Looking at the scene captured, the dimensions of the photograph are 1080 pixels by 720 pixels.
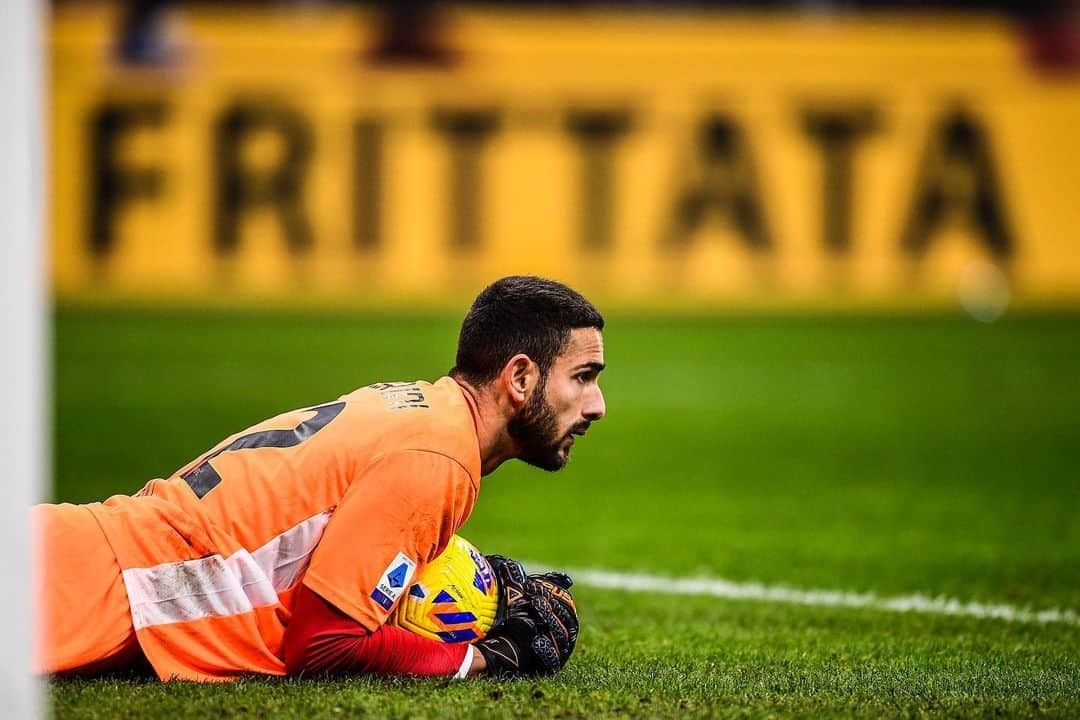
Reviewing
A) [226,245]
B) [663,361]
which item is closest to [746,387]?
[663,361]

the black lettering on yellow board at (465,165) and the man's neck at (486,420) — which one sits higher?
the man's neck at (486,420)

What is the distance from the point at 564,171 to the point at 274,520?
1714 cm

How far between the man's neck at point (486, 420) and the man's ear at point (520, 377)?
7cm

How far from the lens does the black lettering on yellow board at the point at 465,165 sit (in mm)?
20891

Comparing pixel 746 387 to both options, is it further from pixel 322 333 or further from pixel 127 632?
pixel 127 632

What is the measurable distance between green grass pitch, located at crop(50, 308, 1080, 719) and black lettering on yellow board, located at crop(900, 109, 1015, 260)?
123 cm

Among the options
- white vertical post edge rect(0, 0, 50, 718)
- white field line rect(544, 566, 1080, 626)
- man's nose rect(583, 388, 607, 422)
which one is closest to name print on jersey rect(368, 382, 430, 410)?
man's nose rect(583, 388, 607, 422)

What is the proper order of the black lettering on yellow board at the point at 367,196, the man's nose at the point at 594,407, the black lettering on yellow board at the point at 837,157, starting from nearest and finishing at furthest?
the man's nose at the point at 594,407, the black lettering on yellow board at the point at 367,196, the black lettering on yellow board at the point at 837,157

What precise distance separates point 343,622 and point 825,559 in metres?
3.75

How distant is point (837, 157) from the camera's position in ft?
69.9

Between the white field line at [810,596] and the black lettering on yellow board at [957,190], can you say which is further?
the black lettering on yellow board at [957,190]

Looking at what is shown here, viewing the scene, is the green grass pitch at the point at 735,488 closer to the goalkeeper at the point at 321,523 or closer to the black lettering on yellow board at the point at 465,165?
the goalkeeper at the point at 321,523

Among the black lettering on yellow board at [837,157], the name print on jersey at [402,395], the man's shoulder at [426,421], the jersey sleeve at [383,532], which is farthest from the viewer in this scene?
the black lettering on yellow board at [837,157]

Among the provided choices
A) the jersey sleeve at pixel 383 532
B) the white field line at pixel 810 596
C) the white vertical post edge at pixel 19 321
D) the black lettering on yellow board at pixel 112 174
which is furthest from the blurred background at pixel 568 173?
the white vertical post edge at pixel 19 321
